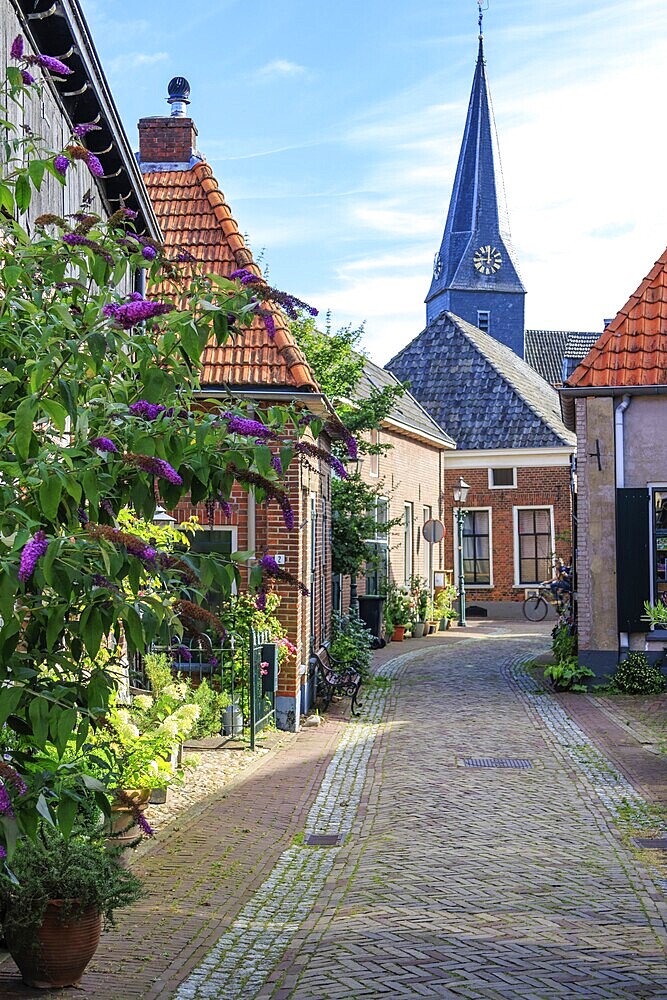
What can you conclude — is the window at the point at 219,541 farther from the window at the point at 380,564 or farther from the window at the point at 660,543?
the window at the point at 380,564

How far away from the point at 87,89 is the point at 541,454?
25.0 meters

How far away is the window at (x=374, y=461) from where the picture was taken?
25.4 m

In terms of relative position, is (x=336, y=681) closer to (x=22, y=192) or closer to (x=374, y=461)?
(x=374, y=461)

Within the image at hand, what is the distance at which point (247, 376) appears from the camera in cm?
1405

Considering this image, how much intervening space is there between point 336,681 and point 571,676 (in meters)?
3.61

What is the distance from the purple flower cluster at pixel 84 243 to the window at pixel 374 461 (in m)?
20.7

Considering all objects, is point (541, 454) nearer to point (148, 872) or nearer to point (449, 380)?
point (449, 380)

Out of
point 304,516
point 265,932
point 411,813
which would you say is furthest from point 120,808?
point 304,516

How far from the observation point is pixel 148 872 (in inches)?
299

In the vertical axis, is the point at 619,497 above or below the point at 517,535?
above

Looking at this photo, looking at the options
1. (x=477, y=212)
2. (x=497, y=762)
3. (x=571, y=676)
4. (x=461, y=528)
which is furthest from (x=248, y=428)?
(x=477, y=212)

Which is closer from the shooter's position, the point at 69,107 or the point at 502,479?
the point at 69,107

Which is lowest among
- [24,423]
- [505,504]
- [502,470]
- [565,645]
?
[565,645]

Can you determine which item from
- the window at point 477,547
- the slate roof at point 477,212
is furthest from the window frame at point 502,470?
the slate roof at point 477,212
